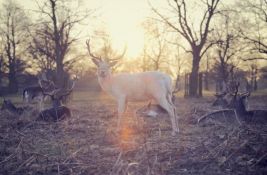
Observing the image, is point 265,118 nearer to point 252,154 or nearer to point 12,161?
point 252,154

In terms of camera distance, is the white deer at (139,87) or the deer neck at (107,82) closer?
the white deer at (139,87)

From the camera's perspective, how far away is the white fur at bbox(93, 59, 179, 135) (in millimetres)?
10336

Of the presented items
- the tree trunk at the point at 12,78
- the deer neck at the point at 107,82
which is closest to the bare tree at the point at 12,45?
the tree trunk at the point at 12,78

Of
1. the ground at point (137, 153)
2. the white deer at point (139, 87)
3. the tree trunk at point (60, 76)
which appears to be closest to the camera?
the ground at point (137, 153)

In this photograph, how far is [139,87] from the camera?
10766 millimetres

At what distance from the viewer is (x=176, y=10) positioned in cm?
3547

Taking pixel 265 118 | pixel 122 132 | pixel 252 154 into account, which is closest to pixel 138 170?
pixel 252 154

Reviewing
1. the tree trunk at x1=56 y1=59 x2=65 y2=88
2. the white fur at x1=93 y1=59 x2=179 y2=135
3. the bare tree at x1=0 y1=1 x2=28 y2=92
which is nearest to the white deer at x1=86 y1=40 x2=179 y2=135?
the white fur at x1=93 y1=59 x2=179 y2=135

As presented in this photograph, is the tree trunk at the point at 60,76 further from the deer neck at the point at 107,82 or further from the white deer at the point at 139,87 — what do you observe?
the white deer at the point at 139,87

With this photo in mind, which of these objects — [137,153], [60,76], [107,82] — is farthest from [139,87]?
[60,76]

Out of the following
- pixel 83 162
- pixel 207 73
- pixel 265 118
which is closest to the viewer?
pixel 83 162

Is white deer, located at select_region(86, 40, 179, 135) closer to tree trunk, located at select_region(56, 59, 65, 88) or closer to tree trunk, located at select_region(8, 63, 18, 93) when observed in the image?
tree trunk, located at select_region(56, 59, 65, 88)

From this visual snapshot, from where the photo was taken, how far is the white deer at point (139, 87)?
10.3m

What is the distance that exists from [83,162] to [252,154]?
289 cm
